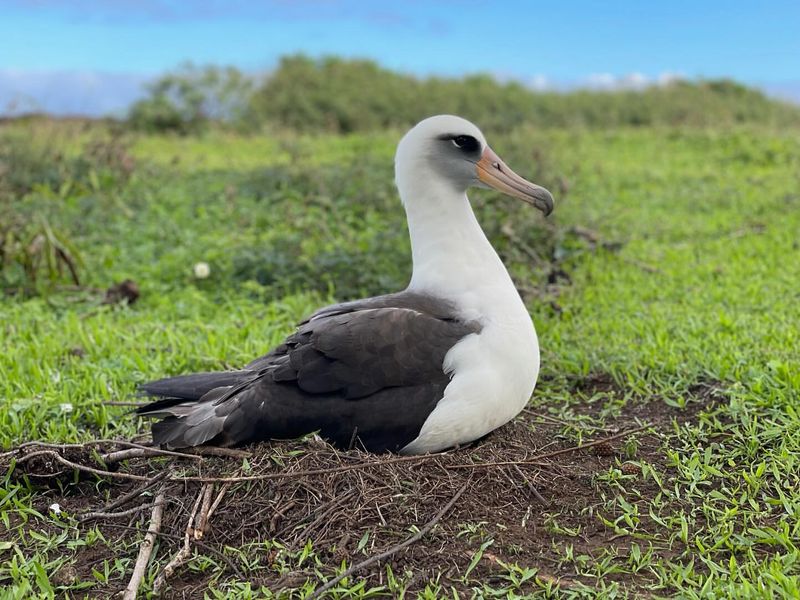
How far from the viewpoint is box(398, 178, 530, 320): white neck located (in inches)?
156

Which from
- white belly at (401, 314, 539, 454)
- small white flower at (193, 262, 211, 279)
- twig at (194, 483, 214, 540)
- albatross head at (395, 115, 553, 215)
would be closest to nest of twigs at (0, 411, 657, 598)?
twig at (194, 483, 214, 540)

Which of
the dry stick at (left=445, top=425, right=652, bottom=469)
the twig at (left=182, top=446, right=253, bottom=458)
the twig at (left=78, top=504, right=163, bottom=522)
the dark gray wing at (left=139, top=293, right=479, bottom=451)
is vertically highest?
the dark gray wing at (left=139, top=293, right=479, bottom=451)

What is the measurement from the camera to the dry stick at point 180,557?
9.85 ft

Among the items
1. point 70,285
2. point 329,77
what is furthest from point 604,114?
point 70,285

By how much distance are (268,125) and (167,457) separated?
13163 mm

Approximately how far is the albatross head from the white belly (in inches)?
27.8

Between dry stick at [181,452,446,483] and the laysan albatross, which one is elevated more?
the laysan albatross

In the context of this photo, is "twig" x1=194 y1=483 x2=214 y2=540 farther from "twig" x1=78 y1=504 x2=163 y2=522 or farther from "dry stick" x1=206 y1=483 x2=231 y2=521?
"twig" x1=78 y1=504 x2=163 y2=522

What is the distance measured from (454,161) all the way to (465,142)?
0.33ft

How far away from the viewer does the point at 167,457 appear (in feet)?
12.2

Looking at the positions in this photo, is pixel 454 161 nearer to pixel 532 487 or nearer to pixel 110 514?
pixel 532 487

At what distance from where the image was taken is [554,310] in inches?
226

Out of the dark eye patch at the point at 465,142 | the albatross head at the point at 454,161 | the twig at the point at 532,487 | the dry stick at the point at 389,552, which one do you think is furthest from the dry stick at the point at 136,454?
the dark eye patch at the point at 465,142

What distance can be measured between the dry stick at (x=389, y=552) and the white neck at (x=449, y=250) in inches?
38.8
